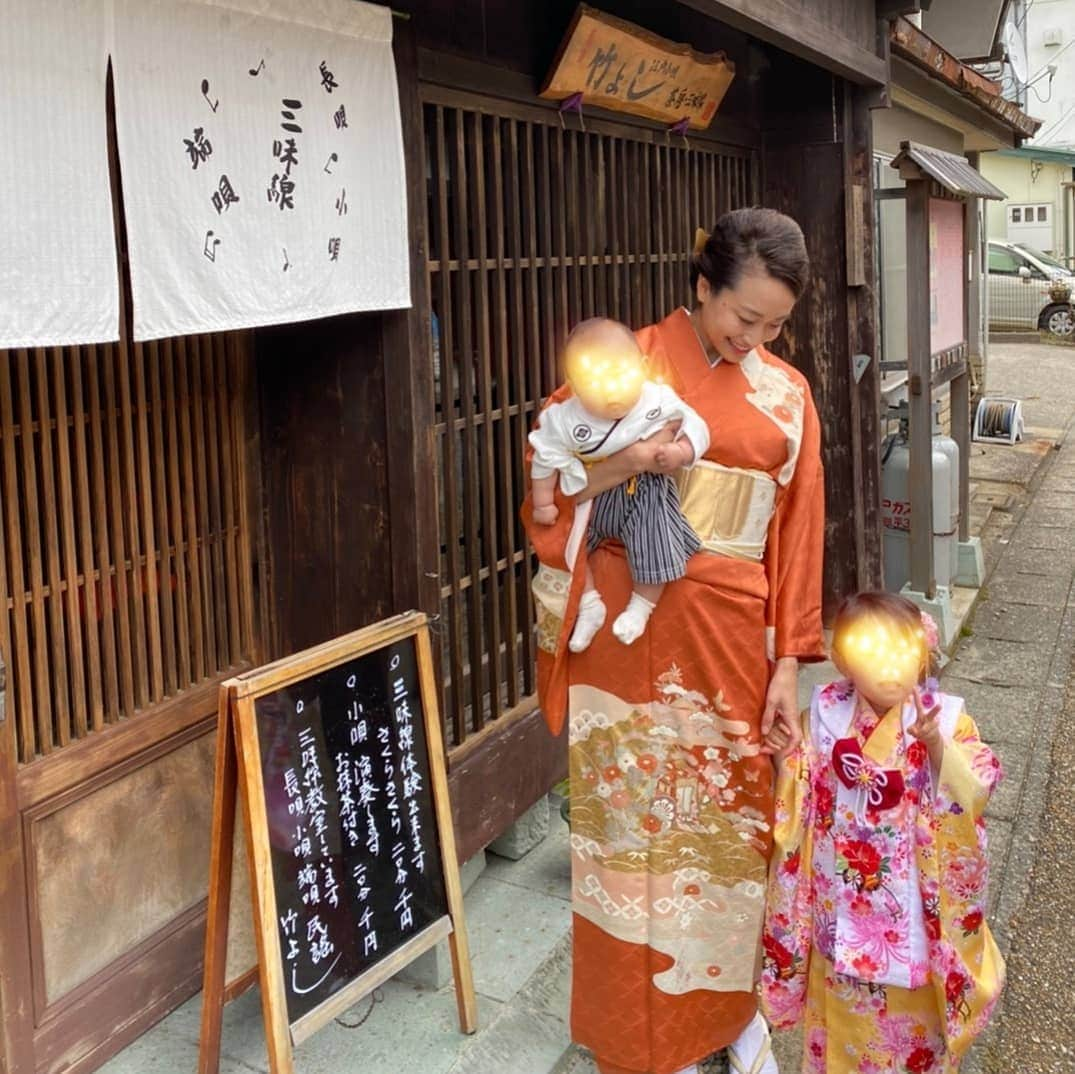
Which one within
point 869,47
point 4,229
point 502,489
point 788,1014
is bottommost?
point 788,1014

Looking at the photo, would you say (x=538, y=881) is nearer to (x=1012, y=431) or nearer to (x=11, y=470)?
(x=11, y=470)

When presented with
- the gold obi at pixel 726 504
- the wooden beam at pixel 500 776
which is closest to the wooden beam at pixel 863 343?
the wooden beam at pixel 500 776

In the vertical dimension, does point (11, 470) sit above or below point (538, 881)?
above

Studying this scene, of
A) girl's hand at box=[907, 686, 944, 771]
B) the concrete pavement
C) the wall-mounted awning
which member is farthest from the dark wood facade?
the wall-mounted awning

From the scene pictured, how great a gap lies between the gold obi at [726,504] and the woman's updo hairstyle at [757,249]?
52 centimetres

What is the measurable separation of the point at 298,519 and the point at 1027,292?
1171 inches

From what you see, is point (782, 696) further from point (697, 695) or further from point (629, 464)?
point (629, 464)

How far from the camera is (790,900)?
3.36 metres

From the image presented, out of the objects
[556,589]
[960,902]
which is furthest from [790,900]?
[556,589]

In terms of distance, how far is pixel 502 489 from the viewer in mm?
5000

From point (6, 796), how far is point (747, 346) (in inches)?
94.1

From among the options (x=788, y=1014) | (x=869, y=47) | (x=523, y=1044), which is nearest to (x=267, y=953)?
(x=523, y=1044)

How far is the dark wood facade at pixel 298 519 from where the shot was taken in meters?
3.51

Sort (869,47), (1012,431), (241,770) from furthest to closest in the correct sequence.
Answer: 1. (1012,431)
2. (869,47)
3. (241,770)
